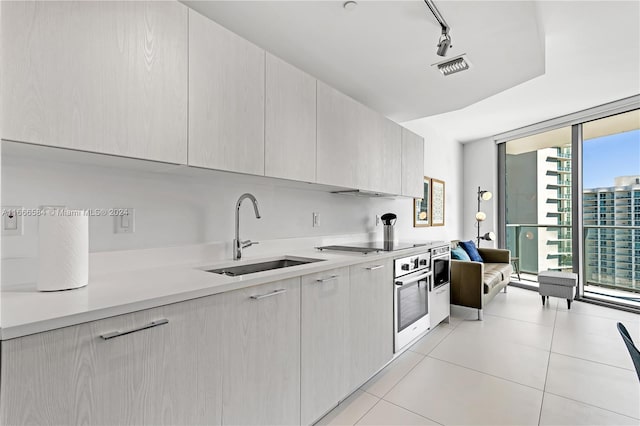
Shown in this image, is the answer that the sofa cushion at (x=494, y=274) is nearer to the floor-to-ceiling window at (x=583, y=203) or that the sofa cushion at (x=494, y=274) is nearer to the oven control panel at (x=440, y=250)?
the oven control panel at (x=440, y=250)

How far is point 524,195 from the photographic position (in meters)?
5.21

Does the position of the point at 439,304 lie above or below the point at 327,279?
below

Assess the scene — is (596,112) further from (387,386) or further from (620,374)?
(387,386)

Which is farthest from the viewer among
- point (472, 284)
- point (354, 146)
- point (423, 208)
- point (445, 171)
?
point (445, 171)

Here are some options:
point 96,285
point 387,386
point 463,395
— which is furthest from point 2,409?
point 463,395

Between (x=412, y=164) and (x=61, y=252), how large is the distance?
3028 mm

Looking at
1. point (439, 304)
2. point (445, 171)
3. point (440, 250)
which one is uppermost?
point (445, 171)

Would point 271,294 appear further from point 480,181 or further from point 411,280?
point 480,181

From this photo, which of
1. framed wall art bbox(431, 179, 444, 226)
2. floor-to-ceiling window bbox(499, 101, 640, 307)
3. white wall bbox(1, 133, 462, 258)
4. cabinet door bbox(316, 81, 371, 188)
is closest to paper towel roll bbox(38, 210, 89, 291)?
white wall bbox(1, 133, 462, 258)

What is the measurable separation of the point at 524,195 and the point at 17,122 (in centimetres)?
609

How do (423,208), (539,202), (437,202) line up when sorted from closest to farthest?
(423,208) → (437,202) → (539,202)

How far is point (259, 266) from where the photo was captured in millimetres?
2014

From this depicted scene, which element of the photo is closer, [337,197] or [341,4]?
[341,4]

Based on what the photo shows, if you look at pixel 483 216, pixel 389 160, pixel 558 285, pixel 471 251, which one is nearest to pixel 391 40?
pixel 389 160
